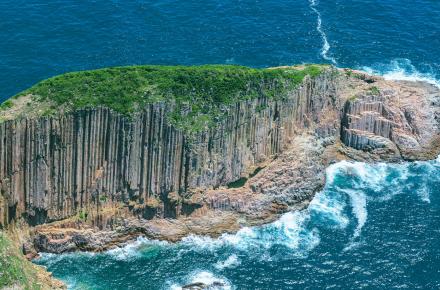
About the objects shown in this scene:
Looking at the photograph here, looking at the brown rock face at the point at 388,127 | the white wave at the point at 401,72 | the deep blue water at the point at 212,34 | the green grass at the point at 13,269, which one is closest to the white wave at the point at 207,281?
the green grass at the point at 13,269

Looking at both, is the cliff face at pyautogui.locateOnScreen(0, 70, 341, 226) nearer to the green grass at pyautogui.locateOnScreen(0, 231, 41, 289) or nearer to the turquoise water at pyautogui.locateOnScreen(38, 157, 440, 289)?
the turquoise water at pyautogui.locateOnScreen(38, 157, 440, 289)

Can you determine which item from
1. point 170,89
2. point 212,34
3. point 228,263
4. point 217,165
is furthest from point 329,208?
point 212,34

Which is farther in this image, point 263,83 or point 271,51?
point 271,51

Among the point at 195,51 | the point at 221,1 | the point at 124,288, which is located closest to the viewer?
the point at 124,288

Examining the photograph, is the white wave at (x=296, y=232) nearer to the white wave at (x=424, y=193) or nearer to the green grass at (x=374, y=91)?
the white wave at (x=424, y=193)

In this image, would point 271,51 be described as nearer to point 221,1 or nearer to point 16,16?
point 221,1

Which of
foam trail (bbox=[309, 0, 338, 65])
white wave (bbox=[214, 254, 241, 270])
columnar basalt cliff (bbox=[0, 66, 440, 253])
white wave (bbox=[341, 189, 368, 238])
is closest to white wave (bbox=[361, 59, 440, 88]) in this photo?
foam trail (bbox=[309, 0, 338, 65])

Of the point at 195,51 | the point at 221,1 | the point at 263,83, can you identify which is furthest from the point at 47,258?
the point at 221,1

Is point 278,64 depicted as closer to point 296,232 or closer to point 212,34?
point 212,34
